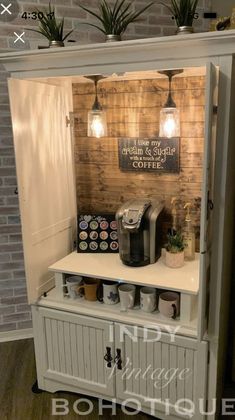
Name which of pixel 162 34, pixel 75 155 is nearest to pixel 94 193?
pixel 75 155

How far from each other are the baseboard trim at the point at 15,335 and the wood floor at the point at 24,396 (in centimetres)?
12

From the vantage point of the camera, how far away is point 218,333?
1757 millimetres

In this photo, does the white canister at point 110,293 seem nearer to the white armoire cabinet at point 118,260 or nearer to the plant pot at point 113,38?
the white armoire cabinet at point 118,260

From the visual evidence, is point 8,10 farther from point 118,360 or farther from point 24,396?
point 24,396

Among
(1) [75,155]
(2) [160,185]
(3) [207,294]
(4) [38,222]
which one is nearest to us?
(3) [207,294]

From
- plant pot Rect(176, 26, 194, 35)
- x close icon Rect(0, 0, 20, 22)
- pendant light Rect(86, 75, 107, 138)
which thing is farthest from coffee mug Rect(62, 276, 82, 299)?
x close icon Rect(0, 0, 20, 22)

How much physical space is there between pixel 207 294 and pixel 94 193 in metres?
1.08

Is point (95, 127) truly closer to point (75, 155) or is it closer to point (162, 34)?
point (75, 155)

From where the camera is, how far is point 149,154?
2295 millimetres

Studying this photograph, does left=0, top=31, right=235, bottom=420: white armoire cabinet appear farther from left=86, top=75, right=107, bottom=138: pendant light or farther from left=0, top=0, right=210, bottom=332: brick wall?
left=0, top=0, right=210, bottom=332: brick wall

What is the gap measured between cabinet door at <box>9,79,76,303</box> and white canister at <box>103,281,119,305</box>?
0.40 metres

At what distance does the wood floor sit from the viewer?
2080 millimetres

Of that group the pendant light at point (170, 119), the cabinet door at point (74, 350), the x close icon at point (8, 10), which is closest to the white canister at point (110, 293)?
the cabinet door at point (74, 350)

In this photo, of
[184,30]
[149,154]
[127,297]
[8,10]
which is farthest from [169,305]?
[8,10]
